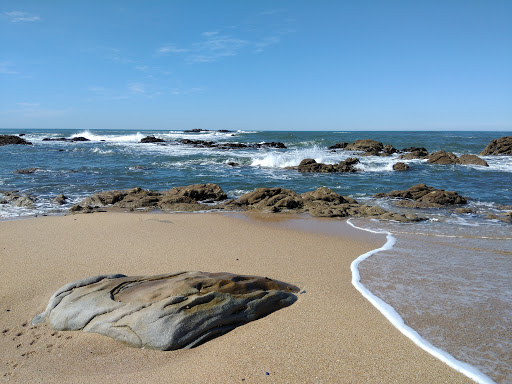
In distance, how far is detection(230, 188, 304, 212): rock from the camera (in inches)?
402

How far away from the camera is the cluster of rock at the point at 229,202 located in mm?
9672

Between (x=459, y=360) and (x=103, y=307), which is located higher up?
(x=103, y=307)

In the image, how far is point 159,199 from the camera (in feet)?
36.3

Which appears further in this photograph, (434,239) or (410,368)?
Result: (434,239)

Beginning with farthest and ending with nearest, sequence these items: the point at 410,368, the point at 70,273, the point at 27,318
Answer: the point at 70,273
the point at 27,318
the point at 410,368

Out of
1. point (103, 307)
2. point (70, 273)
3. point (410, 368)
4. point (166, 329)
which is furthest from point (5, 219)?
point (410, 368)

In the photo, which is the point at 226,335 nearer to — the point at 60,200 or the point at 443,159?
the point at 60,200

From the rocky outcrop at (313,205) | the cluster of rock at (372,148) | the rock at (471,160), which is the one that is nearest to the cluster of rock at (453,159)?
the rock at (471,160)

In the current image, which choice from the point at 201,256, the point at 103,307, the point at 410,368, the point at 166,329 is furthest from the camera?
the point at 201,256

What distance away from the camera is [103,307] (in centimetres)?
346

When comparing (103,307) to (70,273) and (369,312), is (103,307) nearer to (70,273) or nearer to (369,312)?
(70,273)

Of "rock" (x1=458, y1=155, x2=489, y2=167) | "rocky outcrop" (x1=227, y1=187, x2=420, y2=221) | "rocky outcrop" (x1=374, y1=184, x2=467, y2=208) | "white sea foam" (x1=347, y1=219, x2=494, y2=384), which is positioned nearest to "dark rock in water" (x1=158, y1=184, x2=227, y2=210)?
"rocky outcrop" (x1=227, y1=187, x2=420, y2=221)

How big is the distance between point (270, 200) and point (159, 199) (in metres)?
3.41

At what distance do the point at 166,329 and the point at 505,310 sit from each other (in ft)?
11.7
